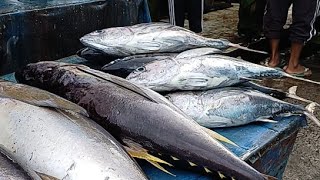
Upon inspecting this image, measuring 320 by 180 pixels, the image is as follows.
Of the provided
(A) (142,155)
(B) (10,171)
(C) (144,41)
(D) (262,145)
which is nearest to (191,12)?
(C) (144,41)

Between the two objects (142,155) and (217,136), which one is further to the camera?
(217,136)

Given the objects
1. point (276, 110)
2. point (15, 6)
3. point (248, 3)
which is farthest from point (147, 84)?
point (248, 3)

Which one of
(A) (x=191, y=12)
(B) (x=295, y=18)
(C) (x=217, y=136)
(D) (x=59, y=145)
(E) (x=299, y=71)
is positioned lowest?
(E) (x=299, y=71)

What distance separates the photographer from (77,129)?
1633 mm

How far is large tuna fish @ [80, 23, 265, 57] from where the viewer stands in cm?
272

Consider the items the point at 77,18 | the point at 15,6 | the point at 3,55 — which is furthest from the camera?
the point at 77,18

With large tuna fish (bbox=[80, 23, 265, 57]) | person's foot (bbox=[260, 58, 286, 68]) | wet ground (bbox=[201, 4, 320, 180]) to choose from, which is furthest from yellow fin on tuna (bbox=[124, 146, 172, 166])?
person's foot (bbox=[260, 58, 286, 68])

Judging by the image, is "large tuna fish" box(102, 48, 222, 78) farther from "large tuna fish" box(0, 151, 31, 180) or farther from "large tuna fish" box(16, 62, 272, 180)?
"large tuna fish" box(0, 151, 31, 180)

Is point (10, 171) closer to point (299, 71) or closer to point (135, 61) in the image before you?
point (135, 61)

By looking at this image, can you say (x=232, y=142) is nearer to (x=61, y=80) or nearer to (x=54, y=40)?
(x=61, y=80)

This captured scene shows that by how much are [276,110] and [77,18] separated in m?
1.72

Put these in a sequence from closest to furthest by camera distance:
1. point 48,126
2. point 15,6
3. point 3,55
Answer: point 48,126 → point 3,55 → point 15,6

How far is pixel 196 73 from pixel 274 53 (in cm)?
409

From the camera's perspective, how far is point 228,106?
2211mm
